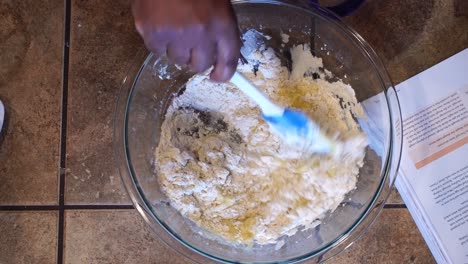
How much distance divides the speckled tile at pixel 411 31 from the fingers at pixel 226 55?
34 centimetres

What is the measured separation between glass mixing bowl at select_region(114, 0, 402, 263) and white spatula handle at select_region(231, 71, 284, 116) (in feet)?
0.38

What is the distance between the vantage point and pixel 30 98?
2.38ft

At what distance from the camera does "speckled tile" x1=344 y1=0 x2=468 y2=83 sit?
758 mm

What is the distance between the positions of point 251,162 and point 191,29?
0.29 meters

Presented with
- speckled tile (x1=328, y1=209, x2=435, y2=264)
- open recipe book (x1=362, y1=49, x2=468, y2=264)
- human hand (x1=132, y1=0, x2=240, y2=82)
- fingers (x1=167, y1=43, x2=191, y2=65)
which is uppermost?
human hand (x1=132, y1=0, x2=240, y2=82)

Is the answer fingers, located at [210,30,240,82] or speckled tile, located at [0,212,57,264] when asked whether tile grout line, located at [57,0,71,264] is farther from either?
fingers, located at [210,30,240,82]

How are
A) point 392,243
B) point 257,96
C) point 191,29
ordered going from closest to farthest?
point 191,29 < point 257,96 < point 392,243

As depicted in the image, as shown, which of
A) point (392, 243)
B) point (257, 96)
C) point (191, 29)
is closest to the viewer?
point (191, 29)

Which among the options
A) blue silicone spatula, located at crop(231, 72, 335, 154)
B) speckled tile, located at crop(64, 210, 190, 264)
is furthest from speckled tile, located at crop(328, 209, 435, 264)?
speckled tile, located at crop(64, 210, 190, 264)

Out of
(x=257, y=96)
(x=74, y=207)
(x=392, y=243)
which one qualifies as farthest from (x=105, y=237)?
(x=392, y=243)

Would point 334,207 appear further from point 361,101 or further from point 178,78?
point 178,78

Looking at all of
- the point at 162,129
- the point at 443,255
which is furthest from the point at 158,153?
the point at 443,255

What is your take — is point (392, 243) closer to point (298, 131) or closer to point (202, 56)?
point (298, 131)

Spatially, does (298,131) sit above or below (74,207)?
above
